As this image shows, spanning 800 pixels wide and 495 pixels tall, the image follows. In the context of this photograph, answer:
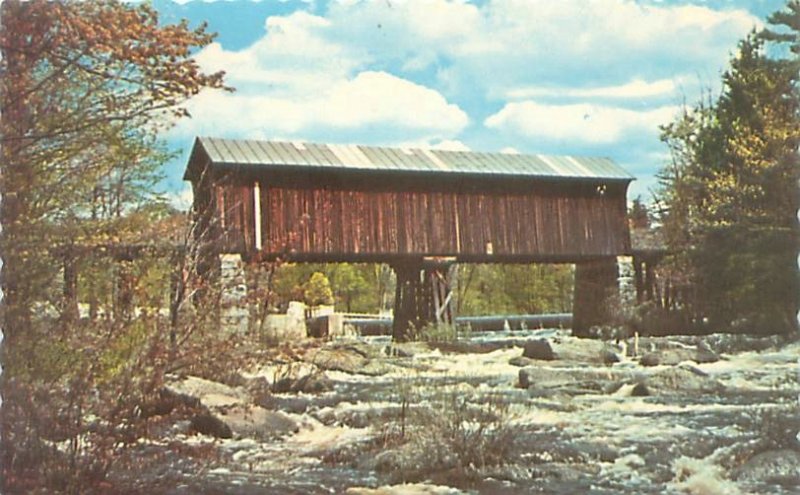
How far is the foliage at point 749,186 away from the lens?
370 centimetres

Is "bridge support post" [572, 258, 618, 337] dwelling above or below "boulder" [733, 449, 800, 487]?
above

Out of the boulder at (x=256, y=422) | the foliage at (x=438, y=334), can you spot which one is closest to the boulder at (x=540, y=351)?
the foliage at (x=438, y=334)

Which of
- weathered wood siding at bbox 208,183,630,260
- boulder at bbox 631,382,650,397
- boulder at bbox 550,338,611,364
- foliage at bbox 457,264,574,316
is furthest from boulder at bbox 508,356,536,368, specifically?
weathered wood siding at bbox 208,183,630,260

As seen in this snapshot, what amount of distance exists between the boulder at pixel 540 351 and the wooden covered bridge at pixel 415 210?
0.16 meters

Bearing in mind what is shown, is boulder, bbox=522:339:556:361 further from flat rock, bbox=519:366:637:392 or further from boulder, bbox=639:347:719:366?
boulder, bbox=639:347:719:366

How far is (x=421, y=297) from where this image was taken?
12.5 ft

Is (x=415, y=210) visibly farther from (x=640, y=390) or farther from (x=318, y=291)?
(x=640, y=390)

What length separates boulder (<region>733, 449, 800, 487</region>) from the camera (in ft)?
11.0

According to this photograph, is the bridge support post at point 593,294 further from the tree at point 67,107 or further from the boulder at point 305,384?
the tree at point 67,107

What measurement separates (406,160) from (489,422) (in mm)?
1062

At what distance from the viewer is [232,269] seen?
3.34 metres

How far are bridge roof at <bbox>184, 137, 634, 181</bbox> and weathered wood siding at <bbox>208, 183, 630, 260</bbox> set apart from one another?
0.34 feet

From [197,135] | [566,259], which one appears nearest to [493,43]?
[566,259]

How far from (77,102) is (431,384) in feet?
5.34
